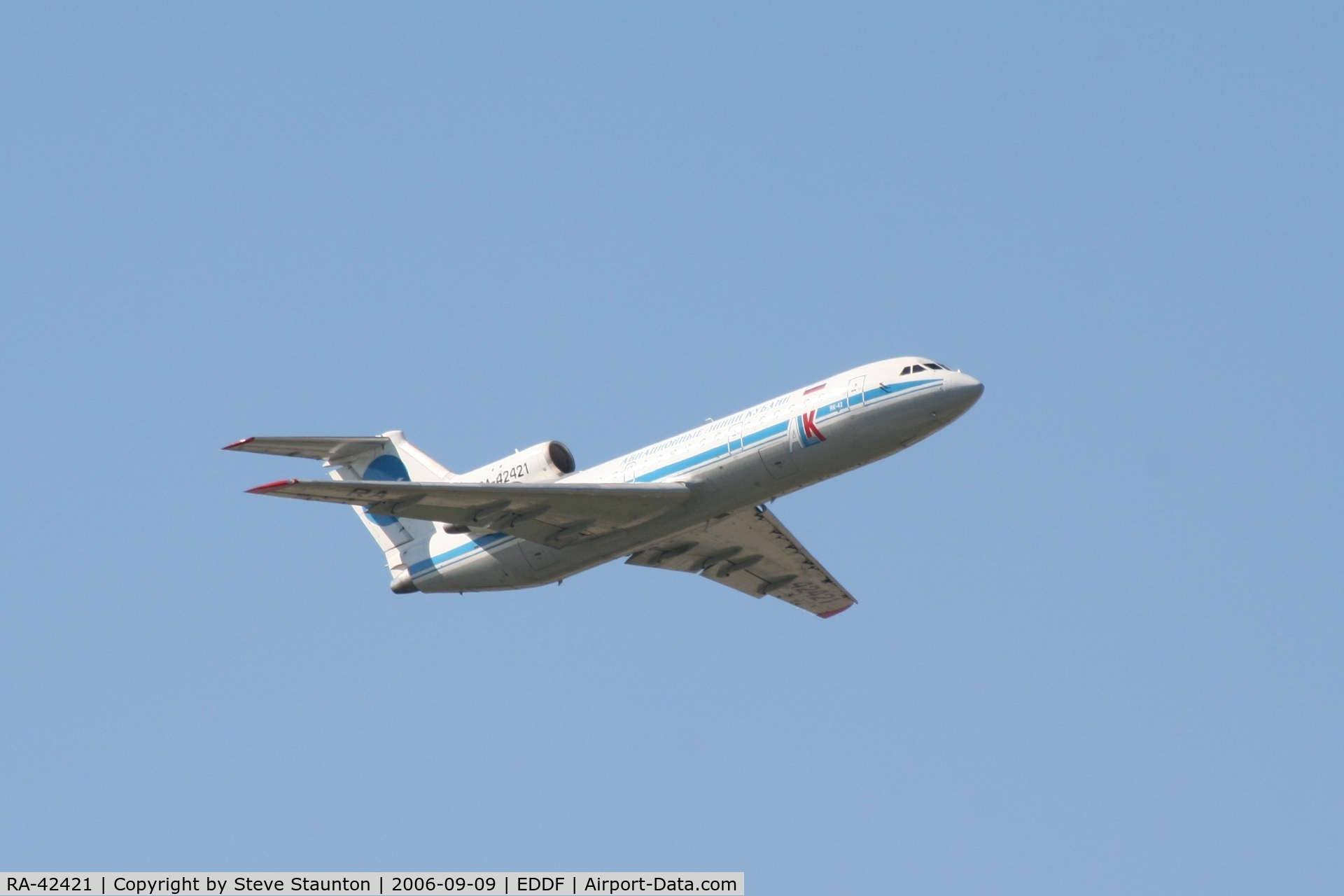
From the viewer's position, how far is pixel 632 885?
2722 centimetres

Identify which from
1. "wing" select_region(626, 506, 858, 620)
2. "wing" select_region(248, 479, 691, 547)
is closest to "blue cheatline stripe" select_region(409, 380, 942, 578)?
"wing" select_region(248, 479, 691, 547)

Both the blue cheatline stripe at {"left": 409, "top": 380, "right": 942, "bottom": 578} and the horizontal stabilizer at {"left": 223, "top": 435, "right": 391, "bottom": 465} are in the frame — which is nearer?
the blue cheatline stripe at {"left": 409, "top": 380, "right": 942, "bottom": 578}

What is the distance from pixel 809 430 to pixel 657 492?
10.5 feet

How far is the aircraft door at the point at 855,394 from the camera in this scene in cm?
3102

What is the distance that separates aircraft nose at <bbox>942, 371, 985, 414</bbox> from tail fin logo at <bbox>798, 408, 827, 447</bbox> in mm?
2426

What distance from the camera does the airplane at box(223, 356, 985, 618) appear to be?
102 ft

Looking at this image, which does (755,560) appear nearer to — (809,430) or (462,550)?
(462,550)

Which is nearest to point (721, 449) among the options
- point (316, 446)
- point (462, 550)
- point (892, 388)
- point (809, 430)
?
point (809, 430)

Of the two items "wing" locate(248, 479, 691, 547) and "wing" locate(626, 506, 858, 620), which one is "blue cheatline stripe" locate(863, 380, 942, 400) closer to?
"wing" locate(248, 479, 691, 547)

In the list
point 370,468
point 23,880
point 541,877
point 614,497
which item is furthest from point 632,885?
point 370,468

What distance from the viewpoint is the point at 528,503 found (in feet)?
108

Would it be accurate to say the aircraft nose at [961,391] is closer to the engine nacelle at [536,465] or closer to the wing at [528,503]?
the wing at [528,503]

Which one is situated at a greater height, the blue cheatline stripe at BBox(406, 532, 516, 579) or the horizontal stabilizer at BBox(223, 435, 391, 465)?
the horizontal stabilizer at BBox(223, 435, 391, 465)

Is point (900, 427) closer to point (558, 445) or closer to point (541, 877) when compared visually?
point (558, 445)
